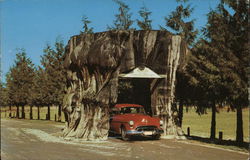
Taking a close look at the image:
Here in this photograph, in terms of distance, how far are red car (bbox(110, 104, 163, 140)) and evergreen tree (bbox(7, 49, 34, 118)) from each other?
27639mm

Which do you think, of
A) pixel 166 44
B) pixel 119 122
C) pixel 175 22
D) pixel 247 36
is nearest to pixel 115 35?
pixel 166 44

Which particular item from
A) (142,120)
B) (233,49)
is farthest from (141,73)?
(233,49)

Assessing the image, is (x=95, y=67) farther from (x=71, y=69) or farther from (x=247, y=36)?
(x=247, y=36)

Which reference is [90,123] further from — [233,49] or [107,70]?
[233,49]

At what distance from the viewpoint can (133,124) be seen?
1387 centimetres

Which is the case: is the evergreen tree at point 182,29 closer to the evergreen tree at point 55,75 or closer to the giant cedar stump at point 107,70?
the giant cedar stump at point 107,70

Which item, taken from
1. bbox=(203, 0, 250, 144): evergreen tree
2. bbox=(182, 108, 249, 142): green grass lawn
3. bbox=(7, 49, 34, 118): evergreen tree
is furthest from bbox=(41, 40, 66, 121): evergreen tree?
bbox=(203, 0, 250, 144): evergreen tree

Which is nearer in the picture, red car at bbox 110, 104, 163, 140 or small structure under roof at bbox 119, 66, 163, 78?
red car at bbox 110, 104, 163, 140

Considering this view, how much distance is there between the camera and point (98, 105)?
14578 mm

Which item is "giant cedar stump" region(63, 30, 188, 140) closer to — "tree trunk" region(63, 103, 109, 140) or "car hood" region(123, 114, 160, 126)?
"tree trunk" region(63, 103, 109, 140)

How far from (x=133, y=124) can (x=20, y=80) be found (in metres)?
30.9

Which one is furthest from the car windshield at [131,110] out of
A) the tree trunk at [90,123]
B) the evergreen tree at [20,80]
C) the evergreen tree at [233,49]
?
the evergreen tree at [20,80]

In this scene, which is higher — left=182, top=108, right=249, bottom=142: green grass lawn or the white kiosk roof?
the white kiosk roof

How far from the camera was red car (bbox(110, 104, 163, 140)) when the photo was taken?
13836mm
